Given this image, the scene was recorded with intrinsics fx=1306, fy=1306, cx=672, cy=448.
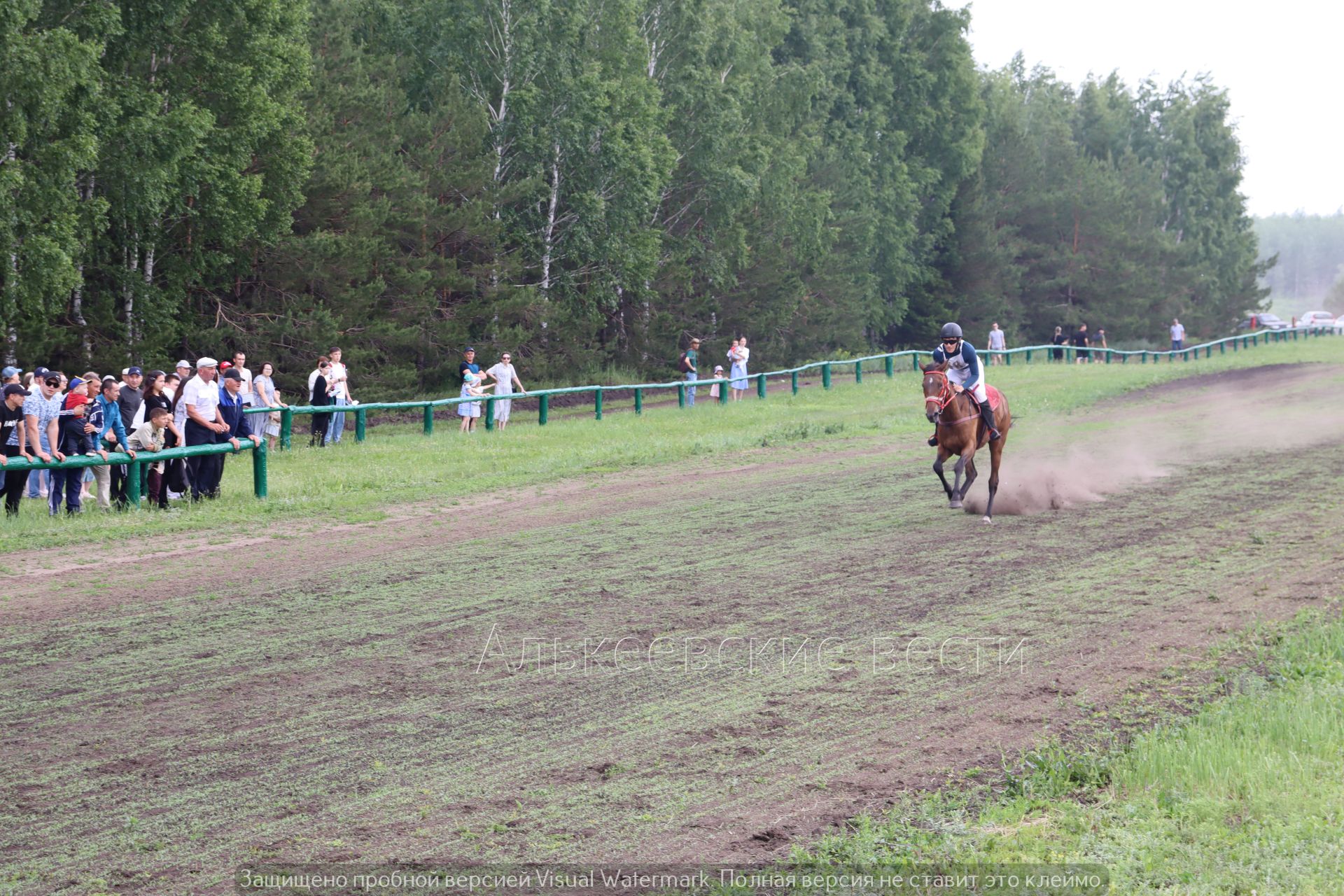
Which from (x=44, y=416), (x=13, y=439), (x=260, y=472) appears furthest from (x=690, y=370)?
(x=13, y=439)

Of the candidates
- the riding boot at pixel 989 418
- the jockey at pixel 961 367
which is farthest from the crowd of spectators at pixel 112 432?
the riding boot at pixel 989 418

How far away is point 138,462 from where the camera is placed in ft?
49.6

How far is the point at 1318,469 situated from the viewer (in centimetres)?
1836

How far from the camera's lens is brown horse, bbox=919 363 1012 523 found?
46.2 ft

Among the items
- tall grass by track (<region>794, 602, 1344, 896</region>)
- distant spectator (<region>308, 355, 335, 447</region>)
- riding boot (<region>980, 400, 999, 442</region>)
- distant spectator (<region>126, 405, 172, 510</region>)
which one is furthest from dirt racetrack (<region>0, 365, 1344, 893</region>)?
distant spectator (<region>308, 355, 335, 447</region>)

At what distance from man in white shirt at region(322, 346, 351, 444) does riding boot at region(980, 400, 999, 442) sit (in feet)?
38.4

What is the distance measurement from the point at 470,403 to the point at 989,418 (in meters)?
12.7

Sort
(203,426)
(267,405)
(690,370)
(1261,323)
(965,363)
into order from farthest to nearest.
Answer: (1261,323) < (690,370) < (267,405) < (203,426) < (965,363)

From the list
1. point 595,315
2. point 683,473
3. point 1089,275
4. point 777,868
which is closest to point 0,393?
point 683,473

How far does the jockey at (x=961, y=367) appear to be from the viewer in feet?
47.6

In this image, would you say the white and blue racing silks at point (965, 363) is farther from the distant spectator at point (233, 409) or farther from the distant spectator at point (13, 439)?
the distant spectator at point (13, 439)

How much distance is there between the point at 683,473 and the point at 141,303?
15029 millimetres

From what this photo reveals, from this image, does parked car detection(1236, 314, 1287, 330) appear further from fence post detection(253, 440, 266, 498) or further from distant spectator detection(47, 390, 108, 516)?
distant spectator detection(47, 390, 108, 516)

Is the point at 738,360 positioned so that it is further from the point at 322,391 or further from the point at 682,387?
the point at 322,391
